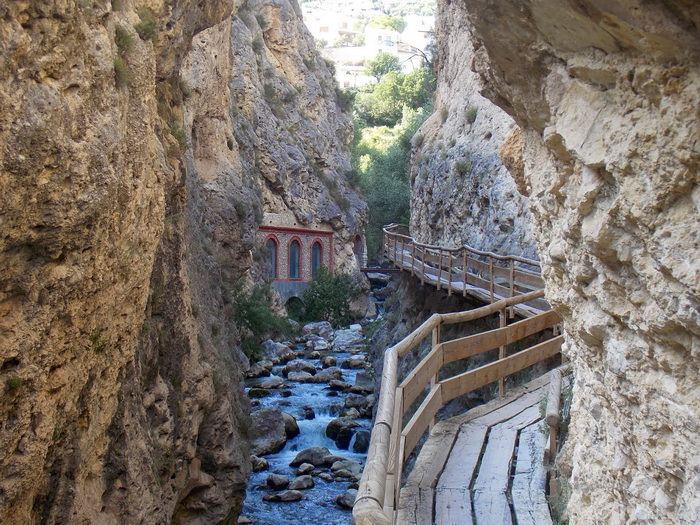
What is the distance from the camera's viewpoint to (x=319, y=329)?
112 feet

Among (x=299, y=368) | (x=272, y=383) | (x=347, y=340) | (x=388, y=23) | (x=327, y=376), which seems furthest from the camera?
(x=388, y=23)

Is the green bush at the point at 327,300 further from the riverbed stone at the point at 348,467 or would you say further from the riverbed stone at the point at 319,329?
the riverbed stone at the point at 348,467

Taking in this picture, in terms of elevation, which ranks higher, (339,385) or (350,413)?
(350,413)

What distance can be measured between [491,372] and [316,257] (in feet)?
111

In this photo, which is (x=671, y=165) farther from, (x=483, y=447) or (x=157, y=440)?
(x=157, y=440)

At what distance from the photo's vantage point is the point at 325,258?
134 ft

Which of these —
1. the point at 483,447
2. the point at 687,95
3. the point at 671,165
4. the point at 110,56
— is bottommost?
the point at 483,447

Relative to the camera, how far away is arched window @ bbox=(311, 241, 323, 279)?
39812 mm

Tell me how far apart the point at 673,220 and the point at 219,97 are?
889 inches

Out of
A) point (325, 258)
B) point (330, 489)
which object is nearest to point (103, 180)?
point (330, 489)

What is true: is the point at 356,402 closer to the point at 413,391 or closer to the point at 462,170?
the point at 462,170

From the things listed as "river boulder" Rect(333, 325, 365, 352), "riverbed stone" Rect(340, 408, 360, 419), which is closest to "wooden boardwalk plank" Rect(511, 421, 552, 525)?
"riverbed stone" Rect(340, 408, 360, 419)

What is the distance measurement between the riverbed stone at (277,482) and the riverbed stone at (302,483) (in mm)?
136

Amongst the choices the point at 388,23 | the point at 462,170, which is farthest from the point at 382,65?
the point at 462,170
